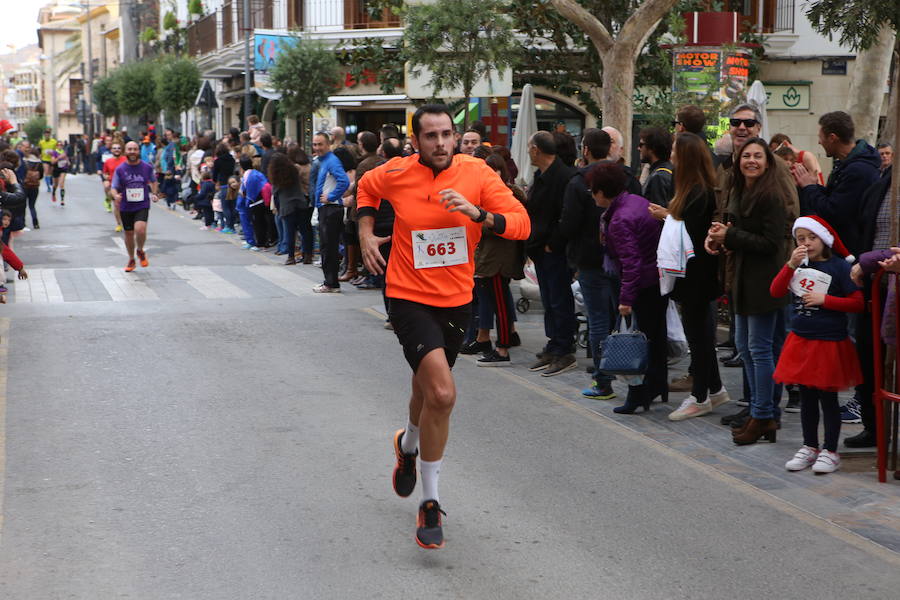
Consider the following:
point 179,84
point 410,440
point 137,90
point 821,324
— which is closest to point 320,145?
point 821,324

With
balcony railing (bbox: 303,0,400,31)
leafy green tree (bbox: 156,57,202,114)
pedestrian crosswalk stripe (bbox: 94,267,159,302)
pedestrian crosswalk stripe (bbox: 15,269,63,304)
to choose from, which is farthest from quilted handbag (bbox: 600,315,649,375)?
leafy green tree (bbox: 156,57,202,114)

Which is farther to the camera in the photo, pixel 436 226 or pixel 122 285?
pixel 122 285

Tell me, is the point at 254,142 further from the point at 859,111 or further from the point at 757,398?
the point at 757,398

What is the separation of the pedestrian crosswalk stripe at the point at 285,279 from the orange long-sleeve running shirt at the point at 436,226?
364 inches

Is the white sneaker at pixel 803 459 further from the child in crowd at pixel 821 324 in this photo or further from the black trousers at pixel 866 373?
the black trousers at pixel 866 373

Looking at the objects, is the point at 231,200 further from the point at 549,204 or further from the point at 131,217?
the point at 549,204

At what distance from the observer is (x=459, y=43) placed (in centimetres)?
1708

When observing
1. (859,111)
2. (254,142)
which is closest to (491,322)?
(859,111)

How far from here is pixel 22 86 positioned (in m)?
195

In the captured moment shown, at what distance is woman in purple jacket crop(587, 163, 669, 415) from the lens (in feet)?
26.6

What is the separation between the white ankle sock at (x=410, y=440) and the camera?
231 inches

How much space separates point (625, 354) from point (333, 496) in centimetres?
266

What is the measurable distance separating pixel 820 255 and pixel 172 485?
3.75m

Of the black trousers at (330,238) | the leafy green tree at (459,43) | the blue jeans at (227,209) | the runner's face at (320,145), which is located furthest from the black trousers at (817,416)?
the blue jeans at (227,209)
